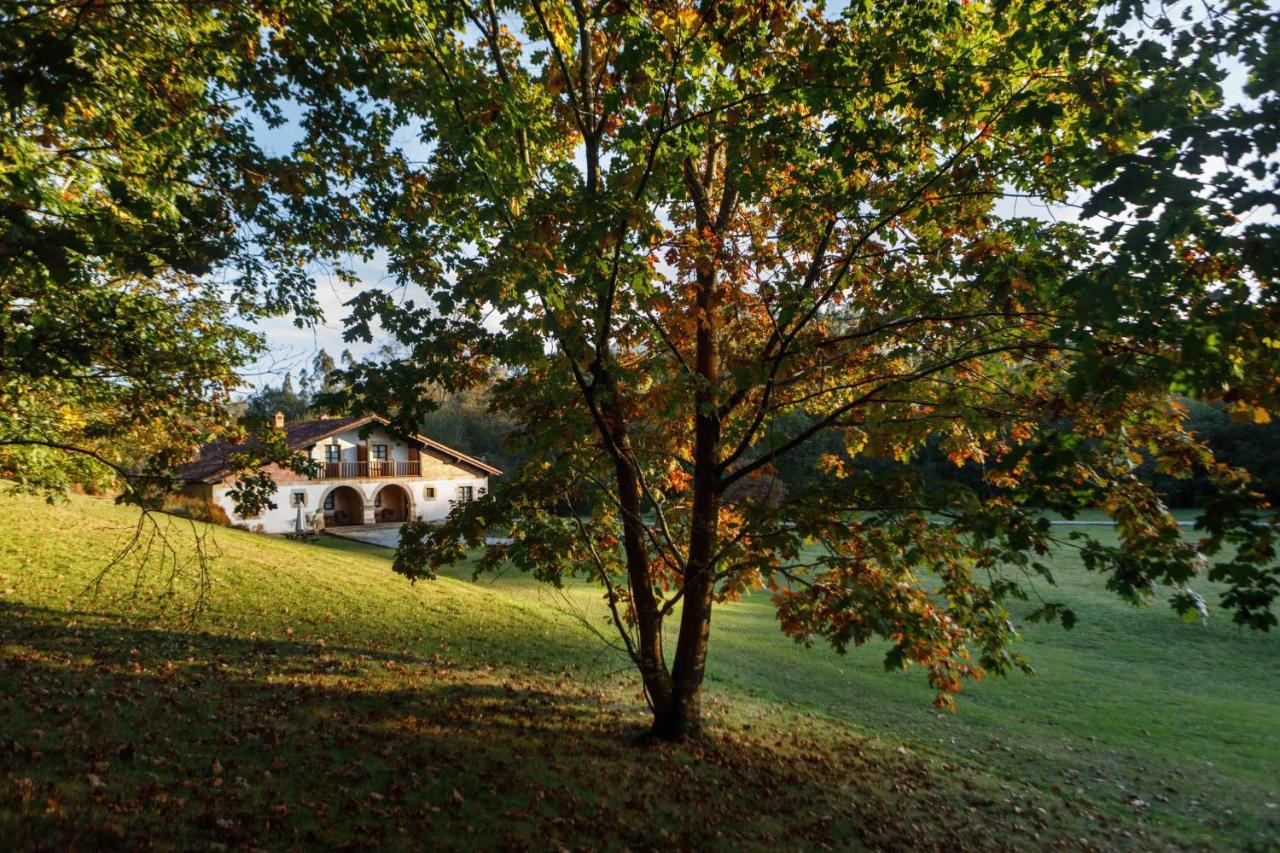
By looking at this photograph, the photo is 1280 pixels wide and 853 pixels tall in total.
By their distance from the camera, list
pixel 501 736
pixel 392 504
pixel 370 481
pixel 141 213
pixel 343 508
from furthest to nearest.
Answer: pixel 392 504 → pixel 343 508 → pixel 370 481 → pixel 501 736 → pixel 141 213

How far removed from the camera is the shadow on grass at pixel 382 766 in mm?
4762

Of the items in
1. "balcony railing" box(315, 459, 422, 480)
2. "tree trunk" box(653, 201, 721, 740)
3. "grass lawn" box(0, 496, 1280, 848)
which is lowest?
"grass lawn" box(0, 496, 1280, 848)

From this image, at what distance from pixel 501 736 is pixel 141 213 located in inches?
258

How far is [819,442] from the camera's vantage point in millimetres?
28359

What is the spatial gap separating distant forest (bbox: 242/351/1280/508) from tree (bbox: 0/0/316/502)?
93cm

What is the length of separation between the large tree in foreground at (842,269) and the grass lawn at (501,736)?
5.72 feet

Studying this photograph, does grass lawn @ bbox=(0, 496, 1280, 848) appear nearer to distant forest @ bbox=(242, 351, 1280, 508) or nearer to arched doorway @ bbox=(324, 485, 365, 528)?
distant forest @ bbox=(242, 351, 1280, 508)

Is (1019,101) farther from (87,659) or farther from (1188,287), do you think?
(87,659)

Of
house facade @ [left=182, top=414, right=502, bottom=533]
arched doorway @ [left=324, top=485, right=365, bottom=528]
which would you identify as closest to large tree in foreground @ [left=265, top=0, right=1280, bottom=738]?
house facade @ [left=182, top=414, right=502, bottom=533]

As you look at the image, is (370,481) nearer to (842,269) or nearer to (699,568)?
(699,568)

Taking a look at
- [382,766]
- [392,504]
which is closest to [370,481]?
[392,504]

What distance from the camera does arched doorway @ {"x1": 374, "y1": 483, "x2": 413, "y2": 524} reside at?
41688 mm

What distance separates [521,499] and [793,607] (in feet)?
11.7

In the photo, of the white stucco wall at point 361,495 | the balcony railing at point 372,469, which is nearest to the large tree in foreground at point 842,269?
the white stucco wall at point 361,495
